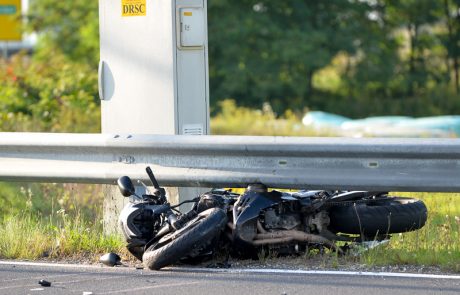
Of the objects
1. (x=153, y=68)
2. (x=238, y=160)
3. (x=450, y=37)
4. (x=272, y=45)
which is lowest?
(x=238, y=160)

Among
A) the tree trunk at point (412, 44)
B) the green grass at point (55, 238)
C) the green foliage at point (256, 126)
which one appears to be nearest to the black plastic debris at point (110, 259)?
the green grass at point (55, 238)

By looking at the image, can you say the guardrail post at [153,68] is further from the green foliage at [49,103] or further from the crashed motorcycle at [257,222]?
the green foliage at [49,103]

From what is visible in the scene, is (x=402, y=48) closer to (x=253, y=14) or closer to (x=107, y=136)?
(x=253, y=14)

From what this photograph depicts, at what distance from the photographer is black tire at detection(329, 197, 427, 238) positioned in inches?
302

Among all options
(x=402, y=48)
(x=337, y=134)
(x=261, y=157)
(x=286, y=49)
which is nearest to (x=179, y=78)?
(x=261, y=157)

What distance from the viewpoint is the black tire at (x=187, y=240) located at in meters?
7.09

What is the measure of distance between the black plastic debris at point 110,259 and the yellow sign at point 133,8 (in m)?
2.38

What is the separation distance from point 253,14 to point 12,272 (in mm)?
27496

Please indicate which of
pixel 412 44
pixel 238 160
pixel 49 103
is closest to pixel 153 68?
pixel 238 160

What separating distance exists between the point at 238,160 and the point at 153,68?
1.58 metres

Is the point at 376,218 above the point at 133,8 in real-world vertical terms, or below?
below

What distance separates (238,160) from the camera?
784 cm

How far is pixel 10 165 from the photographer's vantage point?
859 centimetres

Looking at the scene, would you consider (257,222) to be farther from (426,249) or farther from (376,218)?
(426,249)
